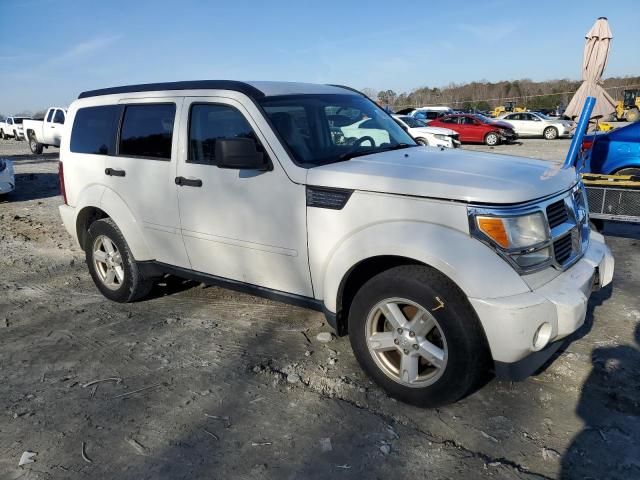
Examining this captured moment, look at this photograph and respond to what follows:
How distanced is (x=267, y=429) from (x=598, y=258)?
238 cm

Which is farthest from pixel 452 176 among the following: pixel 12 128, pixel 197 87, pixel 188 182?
pixel 12 128

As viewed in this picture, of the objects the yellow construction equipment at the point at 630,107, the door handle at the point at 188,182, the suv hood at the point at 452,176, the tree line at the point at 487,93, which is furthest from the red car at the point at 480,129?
the tree line at the point at 487,93

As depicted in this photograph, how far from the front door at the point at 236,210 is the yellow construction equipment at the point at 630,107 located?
37.6 meters

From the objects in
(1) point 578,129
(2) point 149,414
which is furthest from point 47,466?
(1) point 578,129

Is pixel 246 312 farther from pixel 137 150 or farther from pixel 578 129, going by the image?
pixel 578 129

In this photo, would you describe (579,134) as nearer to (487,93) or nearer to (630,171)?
(630,171)

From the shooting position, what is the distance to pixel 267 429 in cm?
296

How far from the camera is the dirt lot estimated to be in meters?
2.66

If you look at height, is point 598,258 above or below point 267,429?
above

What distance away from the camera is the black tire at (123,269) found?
185 inches

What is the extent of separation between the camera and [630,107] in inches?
1599

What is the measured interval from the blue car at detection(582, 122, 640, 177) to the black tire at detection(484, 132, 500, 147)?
1748 cm

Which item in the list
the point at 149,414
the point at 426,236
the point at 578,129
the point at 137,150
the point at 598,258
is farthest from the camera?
the point at 578,129

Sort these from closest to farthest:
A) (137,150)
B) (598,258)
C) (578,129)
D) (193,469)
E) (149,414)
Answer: (193,469), (149,414), (598,258), (137,150), (578,129)
